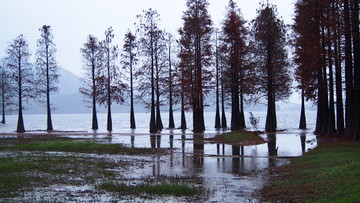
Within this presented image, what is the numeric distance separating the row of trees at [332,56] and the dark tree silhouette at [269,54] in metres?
4.80

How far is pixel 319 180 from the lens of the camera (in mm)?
13922

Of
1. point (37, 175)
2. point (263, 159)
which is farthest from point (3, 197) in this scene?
point (263, 159)

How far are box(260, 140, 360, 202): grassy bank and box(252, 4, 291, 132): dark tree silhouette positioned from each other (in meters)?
25.1

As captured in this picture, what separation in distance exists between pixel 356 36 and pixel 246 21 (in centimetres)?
2398

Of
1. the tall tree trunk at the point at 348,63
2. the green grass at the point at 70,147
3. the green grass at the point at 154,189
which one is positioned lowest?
the green grass at the point at 154,189

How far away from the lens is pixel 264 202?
11336mm

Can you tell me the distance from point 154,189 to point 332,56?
66.9 ft

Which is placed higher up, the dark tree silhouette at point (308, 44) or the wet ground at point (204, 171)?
the dark tree silhouette at point (308, 44)

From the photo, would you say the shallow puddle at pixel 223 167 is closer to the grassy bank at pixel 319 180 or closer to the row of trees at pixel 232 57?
the grassy bank at pixel 319 180

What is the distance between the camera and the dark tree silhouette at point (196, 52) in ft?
155

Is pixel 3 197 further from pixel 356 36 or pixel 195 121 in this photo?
pixel 195 121

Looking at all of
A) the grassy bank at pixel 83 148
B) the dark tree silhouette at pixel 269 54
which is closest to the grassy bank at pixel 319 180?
the grassy bank at pixel 83 148

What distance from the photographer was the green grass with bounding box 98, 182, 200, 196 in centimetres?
1263

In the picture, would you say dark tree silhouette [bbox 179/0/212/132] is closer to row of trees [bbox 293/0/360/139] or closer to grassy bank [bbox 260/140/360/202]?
row of trees [bbox 293/0/360/139]
